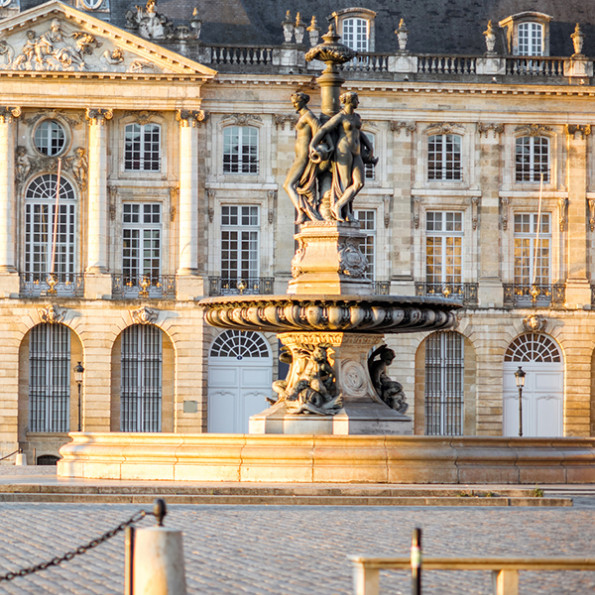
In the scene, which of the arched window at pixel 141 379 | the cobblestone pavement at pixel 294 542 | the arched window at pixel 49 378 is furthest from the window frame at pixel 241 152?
the cobblestone pavement at pixel 294 542

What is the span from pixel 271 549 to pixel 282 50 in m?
38.3

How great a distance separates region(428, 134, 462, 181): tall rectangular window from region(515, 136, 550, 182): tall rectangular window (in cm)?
200

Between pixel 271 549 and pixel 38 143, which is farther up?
pixel 38 143

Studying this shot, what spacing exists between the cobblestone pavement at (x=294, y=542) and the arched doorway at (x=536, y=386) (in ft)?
102

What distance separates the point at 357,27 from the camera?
5562 centimetres

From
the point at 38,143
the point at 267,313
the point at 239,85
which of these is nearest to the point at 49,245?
the point at 38,143

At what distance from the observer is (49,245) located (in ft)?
172

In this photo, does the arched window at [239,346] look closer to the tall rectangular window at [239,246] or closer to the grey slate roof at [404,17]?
the tall rectangular window at [239,246]

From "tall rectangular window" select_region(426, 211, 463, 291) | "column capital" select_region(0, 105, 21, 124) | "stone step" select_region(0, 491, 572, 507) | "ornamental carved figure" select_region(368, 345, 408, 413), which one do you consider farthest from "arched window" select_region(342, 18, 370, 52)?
"stone step" select_region(0, 491, 572, 507)

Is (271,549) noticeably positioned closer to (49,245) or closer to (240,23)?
(49,245)

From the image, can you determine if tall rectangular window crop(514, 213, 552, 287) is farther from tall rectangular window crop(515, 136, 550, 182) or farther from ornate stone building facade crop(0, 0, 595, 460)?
tall rectangular window crop(515, 136, 550, 182)

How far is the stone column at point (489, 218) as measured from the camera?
5381 centimetres

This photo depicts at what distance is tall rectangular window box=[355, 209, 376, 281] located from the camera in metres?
53.7

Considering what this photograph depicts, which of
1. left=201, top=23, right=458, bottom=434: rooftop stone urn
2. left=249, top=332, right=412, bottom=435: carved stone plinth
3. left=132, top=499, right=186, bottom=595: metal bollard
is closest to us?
left=132, top=499, right=186, bottom=595: metal bollard
